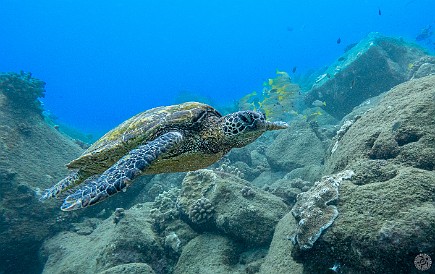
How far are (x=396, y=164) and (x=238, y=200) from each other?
315 cm

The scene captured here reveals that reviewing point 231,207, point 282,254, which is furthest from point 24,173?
point 282,254

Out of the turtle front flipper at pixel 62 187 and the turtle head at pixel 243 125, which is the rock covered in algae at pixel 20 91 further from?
the turtle head at pixel 243 125

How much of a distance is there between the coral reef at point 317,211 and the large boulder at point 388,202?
9 centimetres

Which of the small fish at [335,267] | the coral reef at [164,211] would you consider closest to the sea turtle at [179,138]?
the small fish at [335,267]

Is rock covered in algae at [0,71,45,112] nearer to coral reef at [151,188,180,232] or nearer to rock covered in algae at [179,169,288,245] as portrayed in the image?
coral reef at [151,188,180,232]

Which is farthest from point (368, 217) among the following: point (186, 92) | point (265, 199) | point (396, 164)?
point (186, 92)

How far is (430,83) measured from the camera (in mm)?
5871

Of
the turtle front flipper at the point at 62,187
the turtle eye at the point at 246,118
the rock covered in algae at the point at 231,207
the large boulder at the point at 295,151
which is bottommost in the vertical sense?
the rock covered in algae at the point at 231,207

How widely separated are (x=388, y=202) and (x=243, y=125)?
2245 millimetres

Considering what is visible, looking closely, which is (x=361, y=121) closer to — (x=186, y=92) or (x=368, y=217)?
(x=368, y=217)

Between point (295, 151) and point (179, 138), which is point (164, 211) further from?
point (295, 151)

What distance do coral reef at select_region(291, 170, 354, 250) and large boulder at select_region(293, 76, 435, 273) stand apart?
0.28 feet

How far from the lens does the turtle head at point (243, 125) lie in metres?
4.44

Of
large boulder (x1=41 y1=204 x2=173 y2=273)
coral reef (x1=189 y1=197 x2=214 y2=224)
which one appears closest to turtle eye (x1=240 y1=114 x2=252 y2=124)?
coral reef (x1=189 y1=197 x2=214 y2=224)
